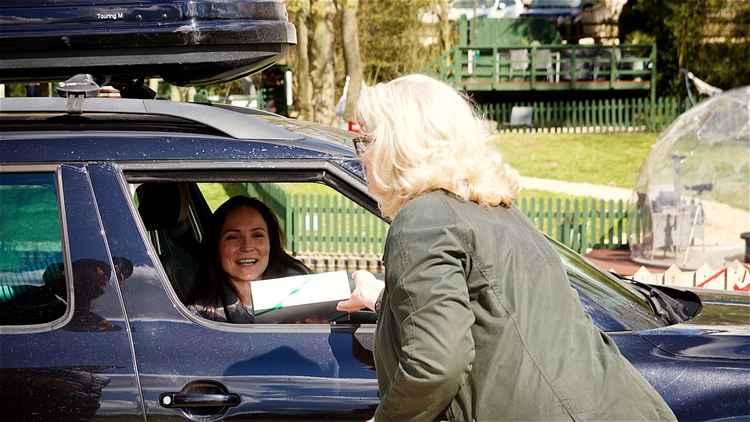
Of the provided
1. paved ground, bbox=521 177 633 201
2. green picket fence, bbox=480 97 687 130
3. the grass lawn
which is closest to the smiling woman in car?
paved ground, bbox=521 177 633 201

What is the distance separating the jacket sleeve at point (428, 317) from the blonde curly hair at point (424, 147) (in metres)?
0.11

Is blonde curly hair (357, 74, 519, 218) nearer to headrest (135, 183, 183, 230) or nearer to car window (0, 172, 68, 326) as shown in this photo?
car window (0, 172, 68, 326)

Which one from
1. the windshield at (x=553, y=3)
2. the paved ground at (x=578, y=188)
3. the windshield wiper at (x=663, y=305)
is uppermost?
the windshield at (x=553, y=3)

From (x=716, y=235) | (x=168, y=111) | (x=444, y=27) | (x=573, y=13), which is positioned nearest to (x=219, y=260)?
(x=168, y=111)

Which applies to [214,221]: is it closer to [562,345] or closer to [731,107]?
[562,345]

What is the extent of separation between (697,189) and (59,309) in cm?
968

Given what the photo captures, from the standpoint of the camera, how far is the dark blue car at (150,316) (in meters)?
2.99

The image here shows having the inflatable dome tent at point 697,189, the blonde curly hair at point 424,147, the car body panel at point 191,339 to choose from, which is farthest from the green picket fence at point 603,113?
the blonde curly hair at point 424,147

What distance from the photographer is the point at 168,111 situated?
3.34 metres

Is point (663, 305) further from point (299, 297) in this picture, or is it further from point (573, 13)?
point (573, 13)

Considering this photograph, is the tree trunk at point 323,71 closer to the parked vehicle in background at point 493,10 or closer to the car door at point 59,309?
the parked vehicle in background at point 493,10

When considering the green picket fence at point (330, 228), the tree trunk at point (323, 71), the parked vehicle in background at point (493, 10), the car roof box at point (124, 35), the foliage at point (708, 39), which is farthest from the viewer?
the parked vehicle in background at point (493, 10)

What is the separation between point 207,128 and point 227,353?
0.74m

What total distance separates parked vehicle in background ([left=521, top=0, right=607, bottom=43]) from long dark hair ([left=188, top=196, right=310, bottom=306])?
3421 cm
